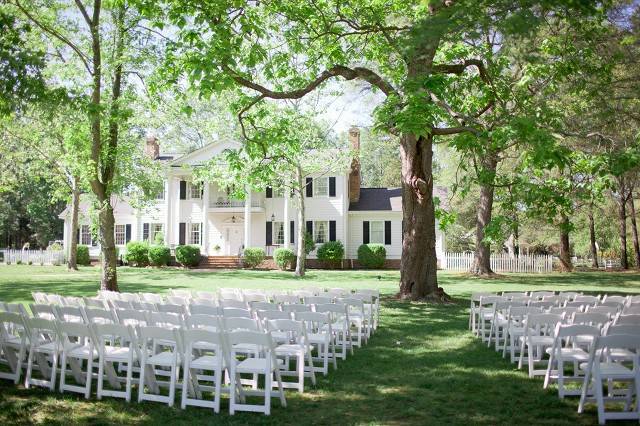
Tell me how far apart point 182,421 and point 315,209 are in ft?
103

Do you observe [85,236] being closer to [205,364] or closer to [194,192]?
[194,192]

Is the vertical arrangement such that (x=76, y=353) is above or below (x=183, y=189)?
below

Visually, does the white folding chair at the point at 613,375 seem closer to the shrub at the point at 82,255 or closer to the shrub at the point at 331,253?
the shrub at the point at 331,253

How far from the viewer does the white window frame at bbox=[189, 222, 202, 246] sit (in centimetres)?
3797

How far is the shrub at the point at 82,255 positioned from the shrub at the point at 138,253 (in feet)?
12.7

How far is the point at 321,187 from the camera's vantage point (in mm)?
37094

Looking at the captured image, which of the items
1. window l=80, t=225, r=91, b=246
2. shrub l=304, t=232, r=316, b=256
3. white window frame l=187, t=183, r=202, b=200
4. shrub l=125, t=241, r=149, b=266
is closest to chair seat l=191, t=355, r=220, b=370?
shrub l=304, t=232, r=316, b=256

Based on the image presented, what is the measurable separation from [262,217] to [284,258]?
16.1ft

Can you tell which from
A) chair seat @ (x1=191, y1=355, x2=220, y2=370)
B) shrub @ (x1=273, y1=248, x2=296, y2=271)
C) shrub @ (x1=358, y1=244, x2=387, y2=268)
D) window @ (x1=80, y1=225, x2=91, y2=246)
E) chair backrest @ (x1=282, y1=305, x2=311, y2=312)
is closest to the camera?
chair seat @ (x1=191, y1=355, x2=220, y2=370)

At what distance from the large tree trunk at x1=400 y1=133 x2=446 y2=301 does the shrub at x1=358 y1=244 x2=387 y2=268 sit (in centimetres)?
1881

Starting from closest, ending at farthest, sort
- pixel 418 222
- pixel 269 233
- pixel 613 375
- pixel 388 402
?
Result: pixel 613 375 → pixel 388 402 → pixel 418 222 → pixel 269 233

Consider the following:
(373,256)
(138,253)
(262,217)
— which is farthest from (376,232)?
(138,253)

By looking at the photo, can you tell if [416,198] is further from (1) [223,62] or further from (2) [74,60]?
(2) [74,60]

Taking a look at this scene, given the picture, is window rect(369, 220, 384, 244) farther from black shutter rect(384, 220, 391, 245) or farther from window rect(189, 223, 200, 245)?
window rect(189, 223, 200, 245)
